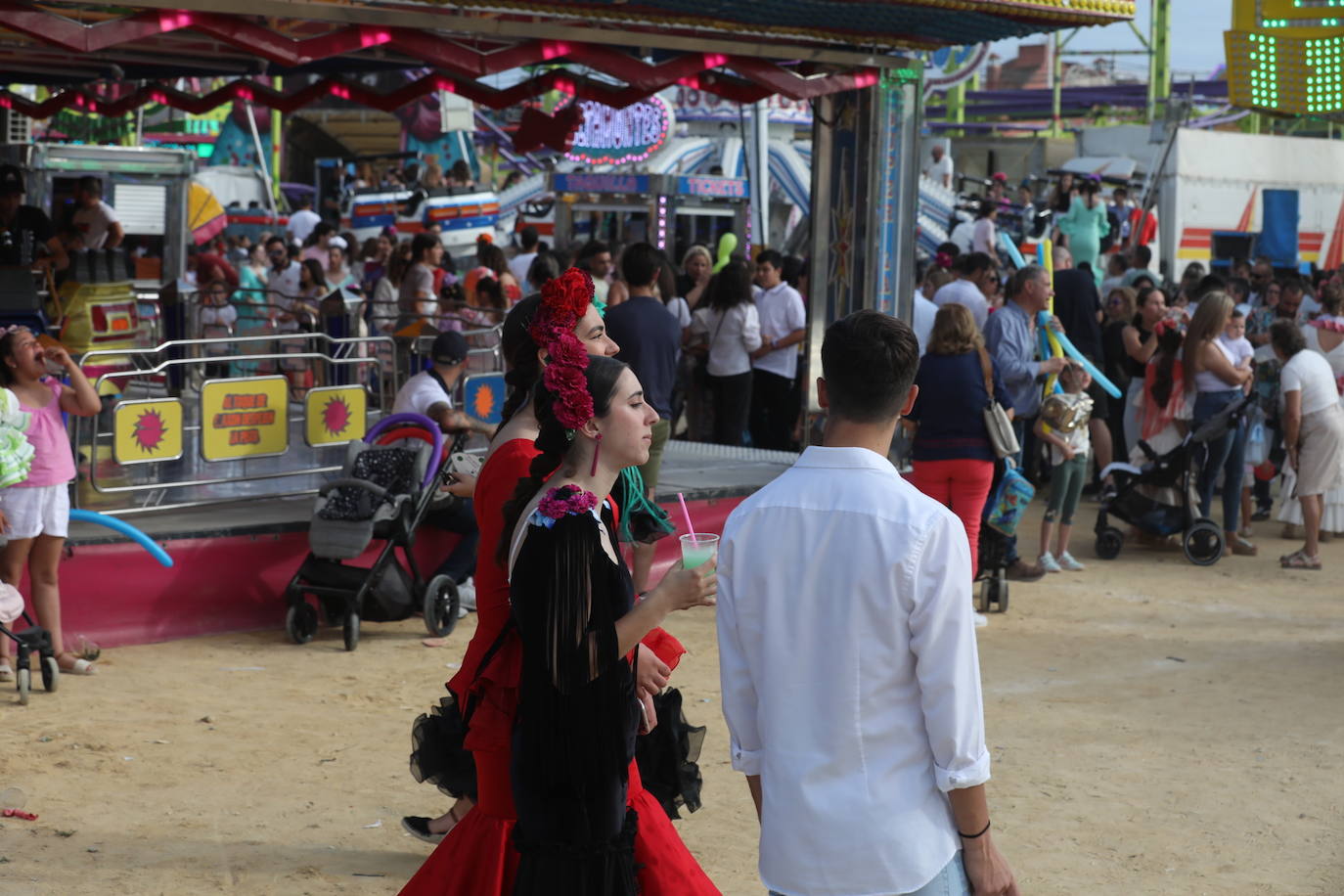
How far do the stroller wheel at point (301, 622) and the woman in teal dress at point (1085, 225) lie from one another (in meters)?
14.4

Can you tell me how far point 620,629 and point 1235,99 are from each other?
1377 cm

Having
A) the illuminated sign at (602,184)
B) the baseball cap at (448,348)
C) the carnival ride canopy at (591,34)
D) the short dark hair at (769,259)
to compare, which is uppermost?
the carnival ride canopy at (591,34)

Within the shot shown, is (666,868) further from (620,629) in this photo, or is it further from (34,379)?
(34,379)

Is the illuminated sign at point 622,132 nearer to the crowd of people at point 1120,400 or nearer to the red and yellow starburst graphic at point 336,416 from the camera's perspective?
the crowd of people at point 1120,400

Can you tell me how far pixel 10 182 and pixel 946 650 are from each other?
40.8 ft

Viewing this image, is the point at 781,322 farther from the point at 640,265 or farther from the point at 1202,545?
the point at 640,265

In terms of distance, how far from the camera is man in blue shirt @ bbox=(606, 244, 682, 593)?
340 inches

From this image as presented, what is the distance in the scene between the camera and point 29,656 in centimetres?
694

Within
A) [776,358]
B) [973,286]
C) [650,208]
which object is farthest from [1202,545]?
[650,208]

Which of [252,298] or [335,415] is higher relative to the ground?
[252,298]

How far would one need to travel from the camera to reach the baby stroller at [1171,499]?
34.4 feet

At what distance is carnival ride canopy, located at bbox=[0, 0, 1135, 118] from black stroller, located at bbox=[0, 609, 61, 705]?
3122 millimetres

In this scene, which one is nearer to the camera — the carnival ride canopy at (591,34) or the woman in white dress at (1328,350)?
the carnival ride canopy at (591,34)

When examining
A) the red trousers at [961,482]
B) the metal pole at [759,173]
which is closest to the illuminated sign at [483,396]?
the red trousers at [961,482]
